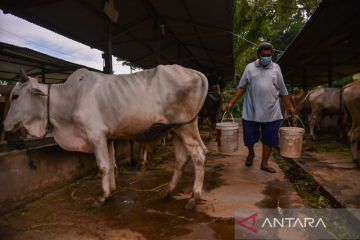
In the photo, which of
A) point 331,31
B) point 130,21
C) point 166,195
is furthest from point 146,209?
point 331,31

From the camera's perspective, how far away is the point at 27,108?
4137 millimetres

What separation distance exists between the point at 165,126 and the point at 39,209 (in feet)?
5.80

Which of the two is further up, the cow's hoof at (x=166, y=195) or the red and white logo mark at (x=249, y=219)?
the cow's hoof at (x=166, y=195)

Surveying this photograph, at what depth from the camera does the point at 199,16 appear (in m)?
6.98

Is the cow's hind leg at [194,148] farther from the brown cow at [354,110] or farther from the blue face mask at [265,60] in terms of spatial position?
the brown cow at [354,110]

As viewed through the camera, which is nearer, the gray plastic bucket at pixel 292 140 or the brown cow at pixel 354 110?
the gray plastic bucket at pixel 292 140

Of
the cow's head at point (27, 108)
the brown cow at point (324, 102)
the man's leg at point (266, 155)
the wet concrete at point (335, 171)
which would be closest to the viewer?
the wet concrete at point (335, 171)

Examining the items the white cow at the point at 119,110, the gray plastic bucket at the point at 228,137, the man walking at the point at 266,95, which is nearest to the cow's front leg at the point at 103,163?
the white cow at the point at 119,110

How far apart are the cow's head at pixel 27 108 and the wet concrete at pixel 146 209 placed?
0.95 meters

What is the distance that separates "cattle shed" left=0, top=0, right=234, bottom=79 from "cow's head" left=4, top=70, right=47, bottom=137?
75.6 inches

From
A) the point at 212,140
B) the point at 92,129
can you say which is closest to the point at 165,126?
the point at 92,129

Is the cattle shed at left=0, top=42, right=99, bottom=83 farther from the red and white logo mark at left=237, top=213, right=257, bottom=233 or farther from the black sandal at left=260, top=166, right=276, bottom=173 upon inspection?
the red and white logo mark at left=237, top=213, right=257, bottom=233

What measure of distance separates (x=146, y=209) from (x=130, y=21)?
16.2 feet

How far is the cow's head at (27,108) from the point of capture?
4.10m
